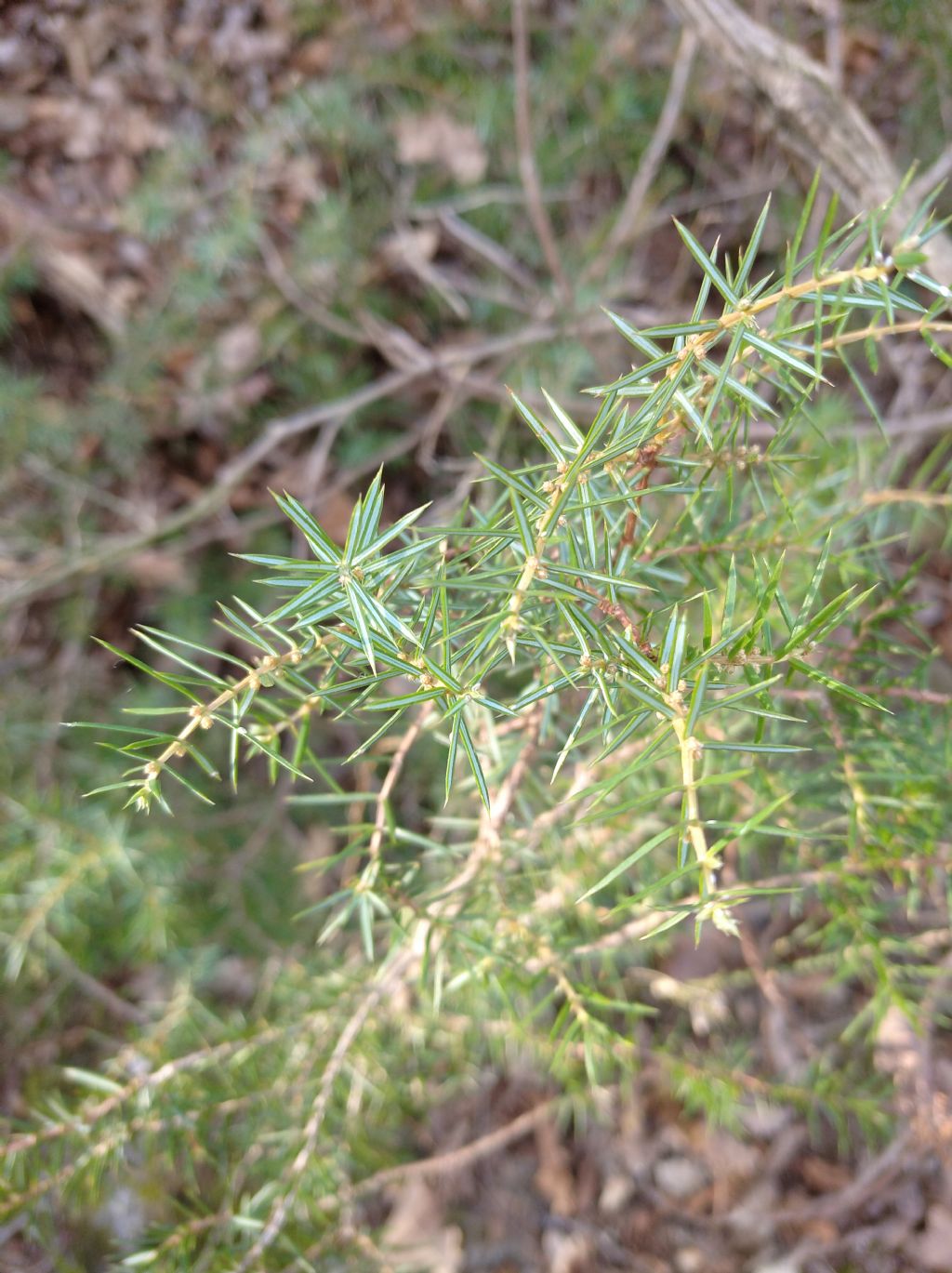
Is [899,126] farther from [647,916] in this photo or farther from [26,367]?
[26,367]

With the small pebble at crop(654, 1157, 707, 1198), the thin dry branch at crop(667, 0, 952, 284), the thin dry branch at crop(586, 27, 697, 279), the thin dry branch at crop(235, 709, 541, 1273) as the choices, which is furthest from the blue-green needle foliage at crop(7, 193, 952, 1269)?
the thin dry branch at crop(586, 27, 697, 279)

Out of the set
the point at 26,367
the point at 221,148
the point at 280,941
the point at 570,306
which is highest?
the point at 221,148

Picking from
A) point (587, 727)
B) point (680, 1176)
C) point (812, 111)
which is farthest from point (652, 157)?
point (680, 1176)

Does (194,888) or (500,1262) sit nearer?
(500,1262)

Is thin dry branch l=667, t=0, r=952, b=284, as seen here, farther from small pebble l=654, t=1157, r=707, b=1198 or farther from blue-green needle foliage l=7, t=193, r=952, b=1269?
small pebble l=654, t=1157, r=707, b=1198

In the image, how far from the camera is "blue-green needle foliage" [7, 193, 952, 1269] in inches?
24.2

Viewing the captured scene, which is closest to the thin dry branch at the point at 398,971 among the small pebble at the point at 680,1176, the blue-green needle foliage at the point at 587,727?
the blue-green needle foliage at the point at 587,727

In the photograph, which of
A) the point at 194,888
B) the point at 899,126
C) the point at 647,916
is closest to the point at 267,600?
the point at 194,888

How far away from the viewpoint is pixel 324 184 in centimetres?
215

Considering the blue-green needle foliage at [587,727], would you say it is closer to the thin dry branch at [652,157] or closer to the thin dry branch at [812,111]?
the thin dry branch at [812,111]

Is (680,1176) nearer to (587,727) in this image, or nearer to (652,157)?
(587,727)

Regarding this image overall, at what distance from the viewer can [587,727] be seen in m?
1.07

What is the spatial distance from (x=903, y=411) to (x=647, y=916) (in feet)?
4.38

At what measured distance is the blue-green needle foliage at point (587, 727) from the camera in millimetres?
614
